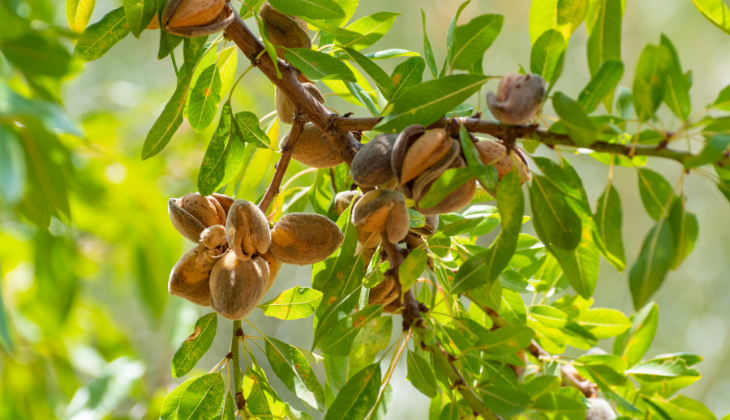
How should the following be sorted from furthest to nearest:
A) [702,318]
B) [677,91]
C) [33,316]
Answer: [702,318] < [33,316] < [677,91]

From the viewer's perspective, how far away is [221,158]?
690 millimetres

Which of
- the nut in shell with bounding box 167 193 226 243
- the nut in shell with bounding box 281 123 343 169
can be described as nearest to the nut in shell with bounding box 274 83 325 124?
the nut in shell with bounding box 281 123 343 169

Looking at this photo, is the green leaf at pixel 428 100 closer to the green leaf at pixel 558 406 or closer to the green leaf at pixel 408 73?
the green leaf at pixel 408 73

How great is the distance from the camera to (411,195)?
53cm

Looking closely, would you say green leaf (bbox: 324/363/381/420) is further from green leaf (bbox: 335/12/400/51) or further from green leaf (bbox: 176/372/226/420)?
green leaf (bbox: 335/12/400/51)

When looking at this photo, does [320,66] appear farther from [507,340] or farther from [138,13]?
[507,340]

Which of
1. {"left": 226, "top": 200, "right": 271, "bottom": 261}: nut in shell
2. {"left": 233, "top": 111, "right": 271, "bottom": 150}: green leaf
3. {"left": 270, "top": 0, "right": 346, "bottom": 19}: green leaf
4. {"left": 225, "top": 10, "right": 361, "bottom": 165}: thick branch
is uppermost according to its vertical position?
{"left": 270, "top": 0, "right": 346, "bottom": 19}: green leaf

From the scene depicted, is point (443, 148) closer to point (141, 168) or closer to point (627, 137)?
point (627, 137)

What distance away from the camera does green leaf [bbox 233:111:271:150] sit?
0.69 meters

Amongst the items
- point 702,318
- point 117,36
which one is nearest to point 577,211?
point 117,36

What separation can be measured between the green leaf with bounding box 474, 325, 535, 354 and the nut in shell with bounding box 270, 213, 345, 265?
0.20m

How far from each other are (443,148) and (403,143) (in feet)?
0.13

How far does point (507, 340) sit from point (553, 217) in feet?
0.43

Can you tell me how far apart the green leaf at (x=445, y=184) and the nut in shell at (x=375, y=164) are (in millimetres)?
67
